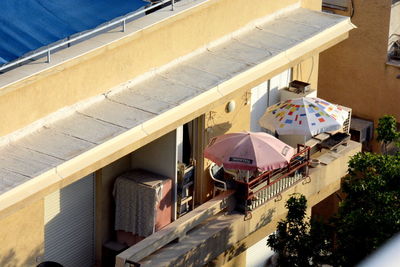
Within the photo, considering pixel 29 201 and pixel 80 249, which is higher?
pixel 29 201

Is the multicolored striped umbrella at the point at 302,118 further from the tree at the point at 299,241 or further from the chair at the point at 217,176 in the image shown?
the tree at the point at 299,241

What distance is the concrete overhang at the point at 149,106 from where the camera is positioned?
44.7ft

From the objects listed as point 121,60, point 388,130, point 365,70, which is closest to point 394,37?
point 365,70

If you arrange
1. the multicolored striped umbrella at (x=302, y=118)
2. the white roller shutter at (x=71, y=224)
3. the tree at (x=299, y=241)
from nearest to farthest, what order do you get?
the white roller shutter at (x=71, y=224)
the tree at (x=299, y=241)
the multicolored striped umbrella at (x=302, y=118)

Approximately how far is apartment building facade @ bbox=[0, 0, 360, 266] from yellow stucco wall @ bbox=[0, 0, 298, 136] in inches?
0.8

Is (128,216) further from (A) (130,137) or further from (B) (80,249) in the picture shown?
(A) (130,137)

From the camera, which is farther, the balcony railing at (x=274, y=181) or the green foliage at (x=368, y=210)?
the balcony railing at (x=274, y=181)

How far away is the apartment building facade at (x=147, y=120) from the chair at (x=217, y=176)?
183 millimetres

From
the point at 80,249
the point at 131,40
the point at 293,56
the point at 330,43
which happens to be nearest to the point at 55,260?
the point at 80,249

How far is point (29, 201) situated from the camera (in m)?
13.3

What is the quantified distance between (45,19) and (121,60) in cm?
135

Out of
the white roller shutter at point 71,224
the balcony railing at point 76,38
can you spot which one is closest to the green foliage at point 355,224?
the white roller shutter at point 71,224

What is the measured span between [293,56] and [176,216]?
3.69 metres

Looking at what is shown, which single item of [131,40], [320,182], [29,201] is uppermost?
[131,40]
